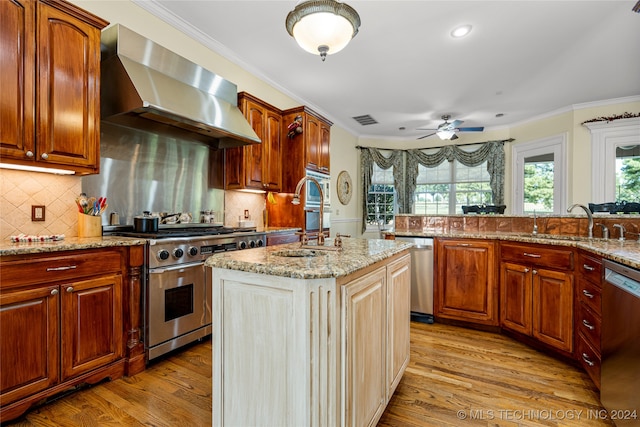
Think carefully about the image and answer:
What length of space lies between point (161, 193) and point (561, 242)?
351 centimetres

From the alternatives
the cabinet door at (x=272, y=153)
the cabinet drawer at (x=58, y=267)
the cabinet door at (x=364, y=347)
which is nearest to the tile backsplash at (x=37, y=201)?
the cabinet drawer at (x=58, y=267)

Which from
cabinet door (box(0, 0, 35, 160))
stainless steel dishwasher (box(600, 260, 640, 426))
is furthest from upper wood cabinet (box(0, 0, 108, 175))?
stainless steel dishwasher (box(600, 260, 640, 426))

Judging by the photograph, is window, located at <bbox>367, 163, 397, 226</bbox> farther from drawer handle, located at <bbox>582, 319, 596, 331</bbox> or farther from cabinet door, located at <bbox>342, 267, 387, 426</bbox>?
cabinet door, located at <bbox>342, 267, 387, 426</bbox>

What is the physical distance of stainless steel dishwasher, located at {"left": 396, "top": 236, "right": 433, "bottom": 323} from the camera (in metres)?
3.30

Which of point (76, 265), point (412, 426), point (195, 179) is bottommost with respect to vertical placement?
point (412, 426)

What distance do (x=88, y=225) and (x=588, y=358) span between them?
3684mm

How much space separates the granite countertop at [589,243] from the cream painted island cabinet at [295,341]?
1.37 metres

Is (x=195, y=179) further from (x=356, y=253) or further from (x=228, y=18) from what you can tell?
(x=356, y=253)

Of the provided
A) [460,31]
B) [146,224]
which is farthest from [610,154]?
[146,224]

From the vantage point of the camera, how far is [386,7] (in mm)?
2857

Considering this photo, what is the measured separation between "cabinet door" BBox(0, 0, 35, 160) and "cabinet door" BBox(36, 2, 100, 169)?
0.14ft

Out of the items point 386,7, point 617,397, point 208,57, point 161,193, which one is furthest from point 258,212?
point 617,397

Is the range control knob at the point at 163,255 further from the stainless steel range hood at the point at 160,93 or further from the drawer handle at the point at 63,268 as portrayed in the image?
the stainless steel range hood at the point at 160,93

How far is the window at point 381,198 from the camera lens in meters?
7.30
